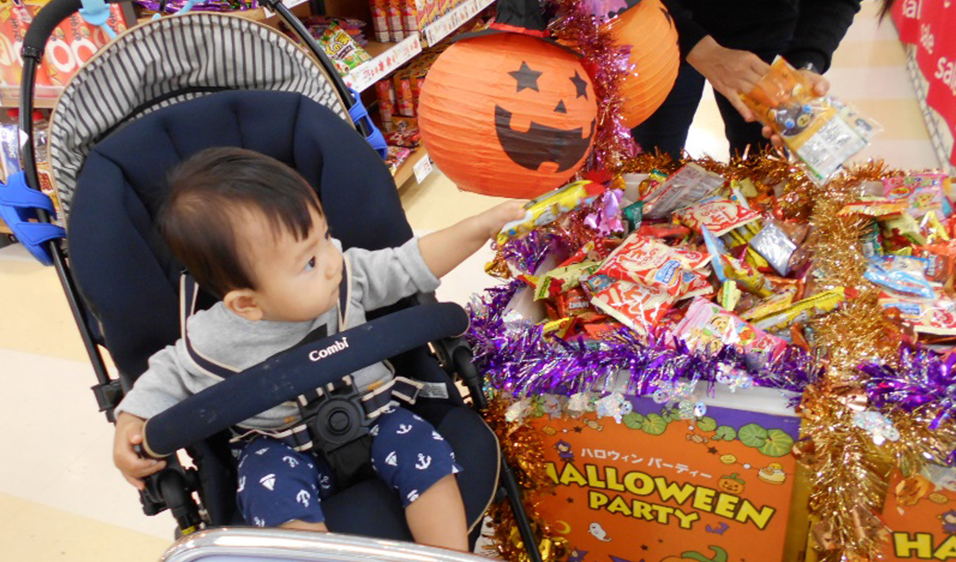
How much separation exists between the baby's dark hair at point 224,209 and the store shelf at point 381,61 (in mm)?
1499

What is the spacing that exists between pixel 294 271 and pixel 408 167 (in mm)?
2101

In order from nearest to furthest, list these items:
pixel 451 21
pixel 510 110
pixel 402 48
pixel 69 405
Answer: pixel 510 110 < pixel 69 405 < pixel 402 48 < pixel 451 21

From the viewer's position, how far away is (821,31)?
54.3 inches

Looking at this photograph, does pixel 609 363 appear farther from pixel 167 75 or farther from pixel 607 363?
pixel 167 75

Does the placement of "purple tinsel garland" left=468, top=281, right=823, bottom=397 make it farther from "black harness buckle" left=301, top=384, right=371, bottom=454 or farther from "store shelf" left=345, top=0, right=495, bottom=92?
"store shelf" left=345, top=0, right=495, bottom=92

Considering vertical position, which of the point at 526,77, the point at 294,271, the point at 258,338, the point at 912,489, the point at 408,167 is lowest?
the point at 408,167

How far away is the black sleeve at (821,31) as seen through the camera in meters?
1.38

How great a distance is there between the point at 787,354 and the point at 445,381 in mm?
552

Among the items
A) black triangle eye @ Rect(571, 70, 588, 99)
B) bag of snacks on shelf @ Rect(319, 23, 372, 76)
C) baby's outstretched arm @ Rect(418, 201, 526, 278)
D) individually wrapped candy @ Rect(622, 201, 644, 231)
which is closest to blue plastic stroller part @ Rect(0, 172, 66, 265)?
baby's outstretched arm @ Rect(418, 201, 526, 278)

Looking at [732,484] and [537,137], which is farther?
[732,484]

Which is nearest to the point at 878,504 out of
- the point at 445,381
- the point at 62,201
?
the point at 445,381

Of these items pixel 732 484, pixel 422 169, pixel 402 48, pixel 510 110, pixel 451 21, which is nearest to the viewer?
pixel 510 110

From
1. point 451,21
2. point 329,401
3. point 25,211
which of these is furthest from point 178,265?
point 451,21

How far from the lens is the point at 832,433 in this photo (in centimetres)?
94
